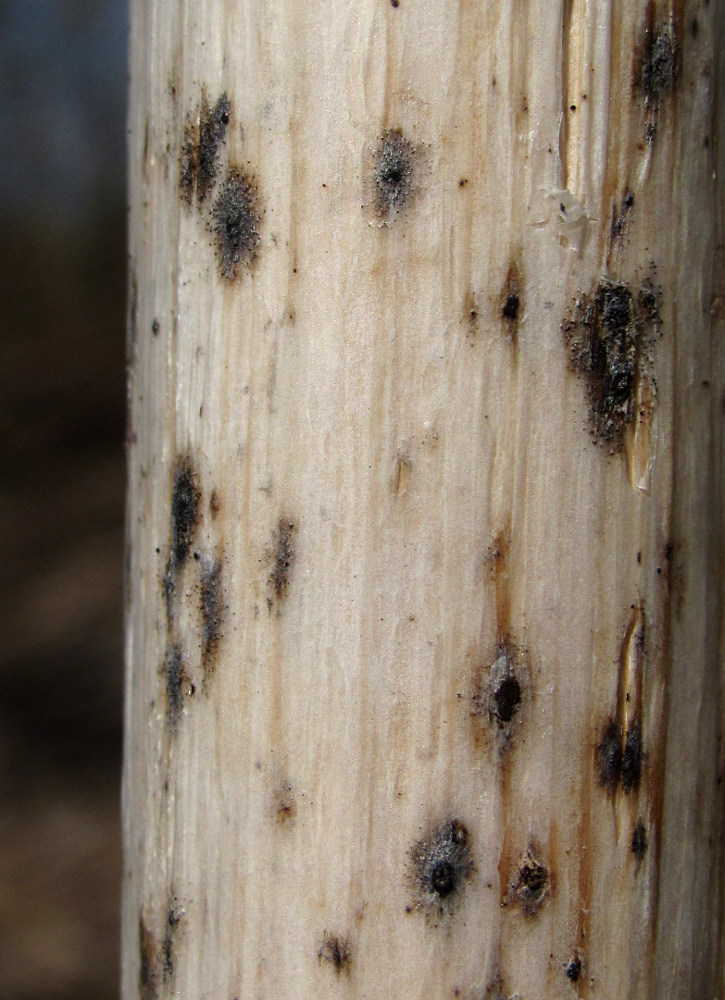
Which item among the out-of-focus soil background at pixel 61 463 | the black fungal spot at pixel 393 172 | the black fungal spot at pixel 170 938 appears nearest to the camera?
the black fungal spot at pixel 393 172

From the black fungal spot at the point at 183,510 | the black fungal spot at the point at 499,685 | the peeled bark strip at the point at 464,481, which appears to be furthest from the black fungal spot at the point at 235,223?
the black fungal spot at the point at 499,685

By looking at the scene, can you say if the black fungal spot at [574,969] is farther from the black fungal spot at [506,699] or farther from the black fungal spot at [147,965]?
the black fungal spot at [147,965]

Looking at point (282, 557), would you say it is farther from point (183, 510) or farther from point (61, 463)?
point (61, 463)

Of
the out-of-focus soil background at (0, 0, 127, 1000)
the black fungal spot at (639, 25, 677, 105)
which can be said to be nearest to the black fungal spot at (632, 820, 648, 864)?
the black fungal spot at (639, 25, 677, 105)

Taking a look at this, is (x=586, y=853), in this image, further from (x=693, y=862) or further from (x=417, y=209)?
(x=417, y=209)

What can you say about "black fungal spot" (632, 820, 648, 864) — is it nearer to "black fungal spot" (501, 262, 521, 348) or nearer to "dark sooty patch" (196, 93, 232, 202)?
"black fungal spot" (501, 262, 521, 348)

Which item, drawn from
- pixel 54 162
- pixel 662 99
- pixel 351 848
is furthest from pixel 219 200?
pixel 54 162

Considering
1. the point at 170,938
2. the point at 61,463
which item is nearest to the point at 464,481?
the point at 170,938
